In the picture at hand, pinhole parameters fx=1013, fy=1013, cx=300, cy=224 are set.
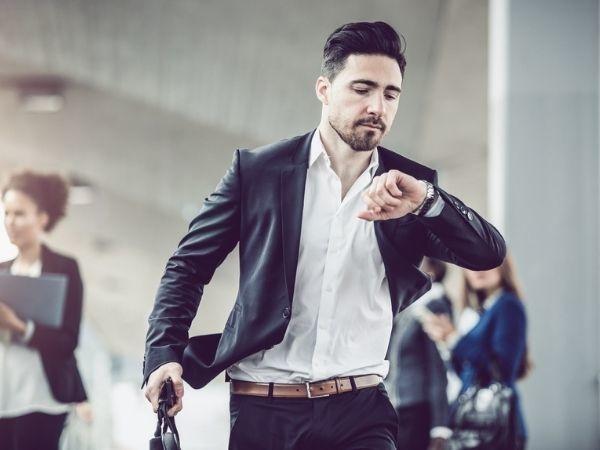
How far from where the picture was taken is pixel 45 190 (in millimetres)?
4867

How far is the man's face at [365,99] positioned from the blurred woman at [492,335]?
264 centimetres

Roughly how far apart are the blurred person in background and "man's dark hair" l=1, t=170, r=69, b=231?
1901 mm

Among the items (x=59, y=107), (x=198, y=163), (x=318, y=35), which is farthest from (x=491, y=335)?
(x=198, y=163)

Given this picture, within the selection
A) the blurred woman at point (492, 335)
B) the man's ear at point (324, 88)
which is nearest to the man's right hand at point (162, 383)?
the man's ear at point (324, 88)

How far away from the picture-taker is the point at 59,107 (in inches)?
360

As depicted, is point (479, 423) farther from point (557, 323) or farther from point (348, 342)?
point (557, 323)

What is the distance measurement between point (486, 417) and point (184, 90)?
6.48 metres

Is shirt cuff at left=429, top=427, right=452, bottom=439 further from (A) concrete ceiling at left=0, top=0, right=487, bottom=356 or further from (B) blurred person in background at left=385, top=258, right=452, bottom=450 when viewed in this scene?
(A) concrete ceiling at left=0, top=0, right=487, bottom=356

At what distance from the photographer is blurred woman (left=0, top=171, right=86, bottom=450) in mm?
4520

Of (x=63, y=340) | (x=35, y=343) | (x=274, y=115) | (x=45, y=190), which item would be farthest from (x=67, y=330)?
(x=274, y=115)

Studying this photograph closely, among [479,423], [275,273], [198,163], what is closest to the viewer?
[275,273]

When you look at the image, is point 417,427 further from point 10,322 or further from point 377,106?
point 377,106

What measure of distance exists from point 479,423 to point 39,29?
→ 5.18 m

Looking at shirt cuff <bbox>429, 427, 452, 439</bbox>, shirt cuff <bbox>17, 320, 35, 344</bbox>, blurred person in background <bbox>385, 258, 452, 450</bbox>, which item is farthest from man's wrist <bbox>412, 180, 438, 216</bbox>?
blurred person in background <bbox>385, 258, 452, 450</bbox>
